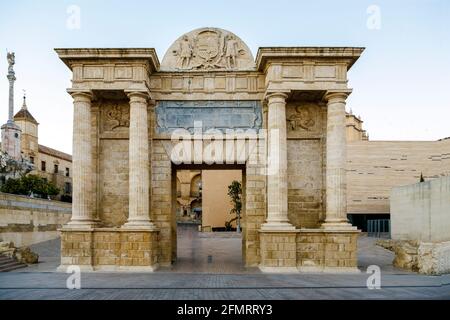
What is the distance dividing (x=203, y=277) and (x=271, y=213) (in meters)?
3.54

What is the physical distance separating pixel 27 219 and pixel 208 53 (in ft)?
50.9

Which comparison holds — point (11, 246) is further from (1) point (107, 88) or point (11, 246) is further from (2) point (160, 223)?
(1) point (107, 88)

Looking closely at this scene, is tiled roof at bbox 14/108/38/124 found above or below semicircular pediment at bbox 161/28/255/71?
above

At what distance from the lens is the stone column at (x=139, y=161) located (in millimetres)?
16281

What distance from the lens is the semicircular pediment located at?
1775 centimetres

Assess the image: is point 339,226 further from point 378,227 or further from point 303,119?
point 378,227

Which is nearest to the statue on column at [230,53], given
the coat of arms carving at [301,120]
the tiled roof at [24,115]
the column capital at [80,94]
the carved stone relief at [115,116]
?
the coat of arms carving at [301,120]

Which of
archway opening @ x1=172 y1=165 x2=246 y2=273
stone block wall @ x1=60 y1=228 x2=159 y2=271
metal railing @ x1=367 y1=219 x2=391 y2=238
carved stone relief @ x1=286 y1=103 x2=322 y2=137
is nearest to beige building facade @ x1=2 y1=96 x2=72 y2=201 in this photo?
archway opening @ x1=172 y1=165 x2=246 y2=273

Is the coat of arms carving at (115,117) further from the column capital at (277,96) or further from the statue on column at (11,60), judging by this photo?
the statue on column at (11,60)

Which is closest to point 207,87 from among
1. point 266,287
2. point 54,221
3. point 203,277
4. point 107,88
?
point 107,88

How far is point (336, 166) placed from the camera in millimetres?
16484

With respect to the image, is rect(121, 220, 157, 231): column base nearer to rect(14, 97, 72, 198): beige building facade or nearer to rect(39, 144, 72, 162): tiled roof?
rect(14, 97, 72, 198): beige building facade

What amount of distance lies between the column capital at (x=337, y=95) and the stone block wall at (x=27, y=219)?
1698 cm

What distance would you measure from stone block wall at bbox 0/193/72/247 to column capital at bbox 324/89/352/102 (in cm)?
1698
